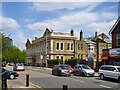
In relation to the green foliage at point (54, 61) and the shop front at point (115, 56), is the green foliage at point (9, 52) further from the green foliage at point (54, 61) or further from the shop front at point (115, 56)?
the shop front at point (115, 56)

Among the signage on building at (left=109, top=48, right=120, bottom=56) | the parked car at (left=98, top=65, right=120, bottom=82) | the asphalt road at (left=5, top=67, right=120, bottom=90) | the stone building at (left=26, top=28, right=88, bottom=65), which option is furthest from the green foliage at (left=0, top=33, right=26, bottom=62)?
the signage on building at (left=109, top=48, right=120, bottom=56)

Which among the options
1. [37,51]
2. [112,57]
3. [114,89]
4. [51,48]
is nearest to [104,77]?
[114,89]

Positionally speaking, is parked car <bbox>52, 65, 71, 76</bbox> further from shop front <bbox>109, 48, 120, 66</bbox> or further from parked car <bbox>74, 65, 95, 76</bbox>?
shop front <bbox>109, 48, 120, 66</bbox>

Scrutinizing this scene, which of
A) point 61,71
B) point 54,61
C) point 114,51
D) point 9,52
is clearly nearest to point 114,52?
point 114,51

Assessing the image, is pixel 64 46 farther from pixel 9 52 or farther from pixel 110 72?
pixel 110 72

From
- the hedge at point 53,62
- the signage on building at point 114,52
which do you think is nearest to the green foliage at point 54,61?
the hedge at point 53,62

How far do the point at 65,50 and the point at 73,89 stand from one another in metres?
41.4

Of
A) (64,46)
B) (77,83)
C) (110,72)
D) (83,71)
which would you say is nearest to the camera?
(77,83)

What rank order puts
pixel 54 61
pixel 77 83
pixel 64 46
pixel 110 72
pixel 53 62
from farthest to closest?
pixel 64 46
pixel 53 62
pixel 54 61
pixel 110 72
pixel 77 83

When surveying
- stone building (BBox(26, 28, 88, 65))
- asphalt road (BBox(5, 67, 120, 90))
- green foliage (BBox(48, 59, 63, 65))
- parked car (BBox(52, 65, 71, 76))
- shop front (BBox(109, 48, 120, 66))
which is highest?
stone building (BBox(26, 28, 88, 65))

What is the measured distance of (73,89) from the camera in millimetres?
12836

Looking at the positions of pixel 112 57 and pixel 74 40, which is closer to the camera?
pixel 112 57

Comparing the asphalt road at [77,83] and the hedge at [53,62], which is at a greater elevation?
the hedge at [53,62]

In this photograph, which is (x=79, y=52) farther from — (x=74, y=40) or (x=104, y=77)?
(x=104, y=77)
